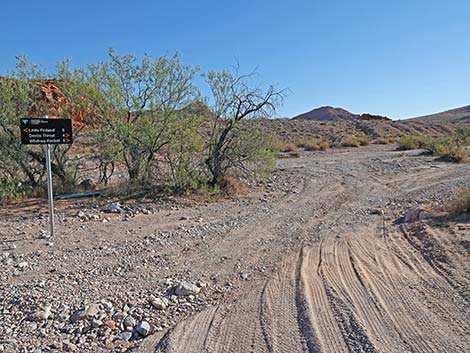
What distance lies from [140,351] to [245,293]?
1.66 metres

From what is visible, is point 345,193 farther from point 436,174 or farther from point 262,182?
point 436,174

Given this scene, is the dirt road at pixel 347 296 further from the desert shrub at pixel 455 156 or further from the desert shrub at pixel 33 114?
the desert shrub at pixel 455 156

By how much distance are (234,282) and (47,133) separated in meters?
4.93

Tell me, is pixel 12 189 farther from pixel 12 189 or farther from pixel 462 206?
pixel 462 206

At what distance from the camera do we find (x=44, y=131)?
25.2 ft

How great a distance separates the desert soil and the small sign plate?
1.87m

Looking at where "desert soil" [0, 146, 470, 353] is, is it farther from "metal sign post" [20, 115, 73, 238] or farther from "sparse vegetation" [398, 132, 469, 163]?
"sparse vegetation" [398, 132, 469, 163]

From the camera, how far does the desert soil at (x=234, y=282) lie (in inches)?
157

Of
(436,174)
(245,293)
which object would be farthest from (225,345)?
(436,174)

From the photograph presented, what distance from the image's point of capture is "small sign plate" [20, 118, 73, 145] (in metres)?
7.54

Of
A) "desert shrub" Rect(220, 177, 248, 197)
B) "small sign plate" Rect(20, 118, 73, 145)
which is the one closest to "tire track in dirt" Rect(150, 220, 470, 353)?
"small sign plate" Rect(20, 118, 73, 145)

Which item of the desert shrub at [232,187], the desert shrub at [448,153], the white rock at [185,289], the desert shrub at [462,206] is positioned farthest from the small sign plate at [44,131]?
the desert shrub at [448,153]

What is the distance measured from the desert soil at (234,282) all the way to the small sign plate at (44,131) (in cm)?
187

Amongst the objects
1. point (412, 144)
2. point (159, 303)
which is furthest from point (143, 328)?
point (412, 144)
